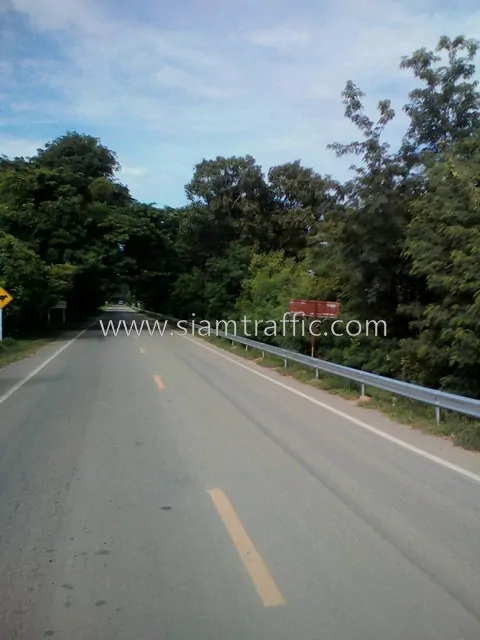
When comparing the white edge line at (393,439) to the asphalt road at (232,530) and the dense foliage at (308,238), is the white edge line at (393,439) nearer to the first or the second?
the asphalt road at (232,530)

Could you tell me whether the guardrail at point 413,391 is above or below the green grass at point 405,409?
above

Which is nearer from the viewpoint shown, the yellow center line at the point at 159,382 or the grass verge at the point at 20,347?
the yellow center line at the point at 159,382

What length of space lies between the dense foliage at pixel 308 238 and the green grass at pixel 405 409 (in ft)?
2.96

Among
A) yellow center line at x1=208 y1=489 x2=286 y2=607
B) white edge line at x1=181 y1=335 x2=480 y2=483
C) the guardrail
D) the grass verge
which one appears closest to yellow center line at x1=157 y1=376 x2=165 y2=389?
white edge line at x1=181 y1=335 x2=480 y2=483

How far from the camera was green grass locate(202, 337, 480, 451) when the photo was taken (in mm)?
9016

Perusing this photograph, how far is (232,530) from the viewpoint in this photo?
515 cm

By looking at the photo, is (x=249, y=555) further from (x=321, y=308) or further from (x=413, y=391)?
(x=321, y=308)

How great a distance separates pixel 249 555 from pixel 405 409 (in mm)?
7472

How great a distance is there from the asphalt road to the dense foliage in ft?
11.4

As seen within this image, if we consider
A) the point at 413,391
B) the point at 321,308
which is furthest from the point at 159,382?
the point at 413,391

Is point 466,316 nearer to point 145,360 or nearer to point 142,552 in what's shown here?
point 142,552

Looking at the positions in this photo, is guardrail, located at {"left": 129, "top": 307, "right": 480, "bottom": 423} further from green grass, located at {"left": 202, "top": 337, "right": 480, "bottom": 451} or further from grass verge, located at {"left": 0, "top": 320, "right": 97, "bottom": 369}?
grass verge, located at {"left": 0, "top": 320, "right": 97, "bottom": 369}

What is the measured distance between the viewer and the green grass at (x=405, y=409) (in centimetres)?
902

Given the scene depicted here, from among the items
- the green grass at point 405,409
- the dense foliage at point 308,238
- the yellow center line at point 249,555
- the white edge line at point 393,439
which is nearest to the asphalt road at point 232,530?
the yellow center line at point 249,555
